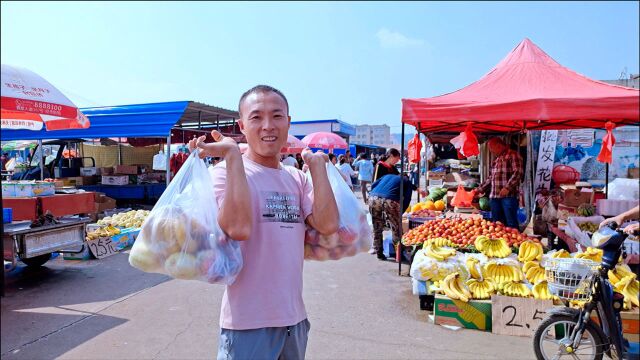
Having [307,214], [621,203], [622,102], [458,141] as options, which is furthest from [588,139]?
[307,214]

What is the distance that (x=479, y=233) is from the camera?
5953 millimetres

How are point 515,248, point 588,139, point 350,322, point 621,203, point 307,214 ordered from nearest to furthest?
point 307,214 → point 350,322 → point 515,248 → point 621,203 → point 588,139

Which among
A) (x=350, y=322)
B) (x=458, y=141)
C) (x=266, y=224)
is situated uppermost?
(x=458, y=141)

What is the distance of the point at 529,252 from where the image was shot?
5.25 m

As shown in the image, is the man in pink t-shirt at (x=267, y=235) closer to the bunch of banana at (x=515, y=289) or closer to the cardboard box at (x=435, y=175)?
the bunch of banana at (x=515, y=289)

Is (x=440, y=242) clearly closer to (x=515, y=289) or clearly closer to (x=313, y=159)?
(x=515, y=289)

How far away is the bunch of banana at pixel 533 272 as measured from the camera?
476 cm

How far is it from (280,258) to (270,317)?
24 cm

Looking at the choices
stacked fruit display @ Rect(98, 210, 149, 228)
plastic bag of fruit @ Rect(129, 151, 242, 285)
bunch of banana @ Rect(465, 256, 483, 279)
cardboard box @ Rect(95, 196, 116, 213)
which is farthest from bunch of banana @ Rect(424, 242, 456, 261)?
cardboard box @ Rect(95, 196, 116, 213)

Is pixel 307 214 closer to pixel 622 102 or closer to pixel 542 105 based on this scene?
pixel 542 105

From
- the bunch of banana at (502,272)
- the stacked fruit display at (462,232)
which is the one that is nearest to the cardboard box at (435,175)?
the stacked fruit display at (462,232)

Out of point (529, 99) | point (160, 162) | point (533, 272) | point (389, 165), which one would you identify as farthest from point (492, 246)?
point (160, 162)

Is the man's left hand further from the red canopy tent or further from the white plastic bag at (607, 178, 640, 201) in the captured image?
the white plastic bag at (607, 178, 640, 201)

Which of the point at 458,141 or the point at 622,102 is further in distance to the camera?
the point at 458,141
